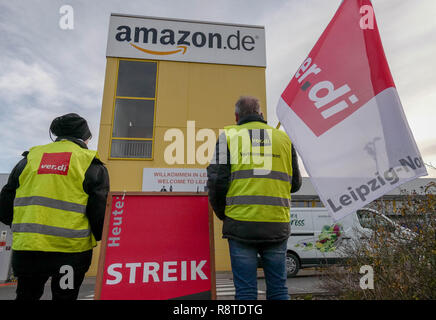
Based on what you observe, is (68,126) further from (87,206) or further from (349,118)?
(349,118)

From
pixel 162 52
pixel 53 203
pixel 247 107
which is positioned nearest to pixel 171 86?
pixel 162 52

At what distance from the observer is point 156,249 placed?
262 centimetres

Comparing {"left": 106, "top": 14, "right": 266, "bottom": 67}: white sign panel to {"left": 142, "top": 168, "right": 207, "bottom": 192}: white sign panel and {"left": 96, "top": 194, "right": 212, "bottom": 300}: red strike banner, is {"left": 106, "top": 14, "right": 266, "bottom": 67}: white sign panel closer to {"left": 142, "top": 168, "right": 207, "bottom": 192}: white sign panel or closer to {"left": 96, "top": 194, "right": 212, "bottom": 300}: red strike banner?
{"left": 142, "top": 168, "right": 207, "bottom": 192}: white sign panel

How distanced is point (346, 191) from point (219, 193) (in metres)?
0.90

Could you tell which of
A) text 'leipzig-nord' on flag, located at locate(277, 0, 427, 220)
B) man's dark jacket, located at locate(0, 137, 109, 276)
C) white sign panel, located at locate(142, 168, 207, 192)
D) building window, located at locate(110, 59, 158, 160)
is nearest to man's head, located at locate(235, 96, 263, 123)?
text 'leipzig-nord' on flag, located at locate(277, 0, 427, 220)

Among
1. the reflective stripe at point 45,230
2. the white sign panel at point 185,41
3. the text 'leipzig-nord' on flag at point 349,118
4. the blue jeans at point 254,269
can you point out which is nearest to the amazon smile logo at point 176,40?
the white sign panel at point 185,41

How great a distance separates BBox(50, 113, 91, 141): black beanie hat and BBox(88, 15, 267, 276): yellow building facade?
7.23 metres

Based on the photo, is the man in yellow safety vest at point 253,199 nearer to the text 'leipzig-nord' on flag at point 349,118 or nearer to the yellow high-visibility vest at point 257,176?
the yellow high-visibility vest at point 257,176

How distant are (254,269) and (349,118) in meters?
1.32

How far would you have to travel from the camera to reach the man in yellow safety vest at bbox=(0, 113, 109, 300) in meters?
2.05

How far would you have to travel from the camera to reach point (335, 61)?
2.52 m

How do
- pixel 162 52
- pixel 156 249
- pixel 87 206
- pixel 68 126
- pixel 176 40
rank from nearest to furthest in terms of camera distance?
pixel 87 206
pixel 68 126
pixel 156 249
pixel 162 52
pixel 176 40
